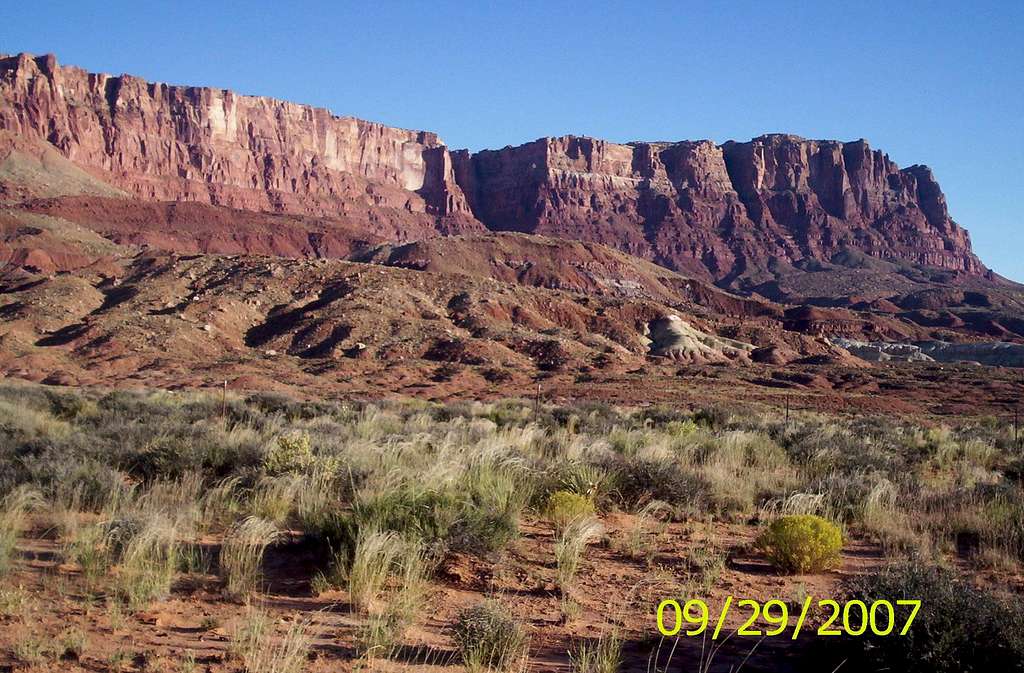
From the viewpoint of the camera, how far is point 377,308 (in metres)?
52.4

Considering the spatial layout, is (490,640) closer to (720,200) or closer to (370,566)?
(370,566)

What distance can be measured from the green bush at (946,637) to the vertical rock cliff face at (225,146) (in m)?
146

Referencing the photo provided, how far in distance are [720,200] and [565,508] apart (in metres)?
179

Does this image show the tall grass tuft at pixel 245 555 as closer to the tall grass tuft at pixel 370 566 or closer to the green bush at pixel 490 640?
the tall grass tuft at pixel 370 566

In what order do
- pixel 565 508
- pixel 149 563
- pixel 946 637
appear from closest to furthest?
pixel 946 637, pixel 149 563, pixel 565 508

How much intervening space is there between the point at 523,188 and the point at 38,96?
313ft

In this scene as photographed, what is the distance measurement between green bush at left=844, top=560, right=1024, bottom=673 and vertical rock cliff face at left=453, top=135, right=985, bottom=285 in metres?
159

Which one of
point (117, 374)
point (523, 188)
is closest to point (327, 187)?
point (523, 188)

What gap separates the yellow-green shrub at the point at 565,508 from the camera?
7207 mm

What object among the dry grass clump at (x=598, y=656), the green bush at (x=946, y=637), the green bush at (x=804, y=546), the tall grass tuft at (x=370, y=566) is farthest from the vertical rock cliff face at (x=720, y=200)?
the dry grass clump at (x=598, y=656)

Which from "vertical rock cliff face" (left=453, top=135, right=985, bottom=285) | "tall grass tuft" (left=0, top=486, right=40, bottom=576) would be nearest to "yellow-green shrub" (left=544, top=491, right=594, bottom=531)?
"tall grass tuft" (left=0, top=486, right=40, bottom=576)

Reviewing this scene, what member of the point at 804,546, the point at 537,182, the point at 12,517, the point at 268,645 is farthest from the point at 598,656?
the point at 537,182

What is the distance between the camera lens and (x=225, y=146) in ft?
498

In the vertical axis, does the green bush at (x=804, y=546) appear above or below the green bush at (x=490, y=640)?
above
